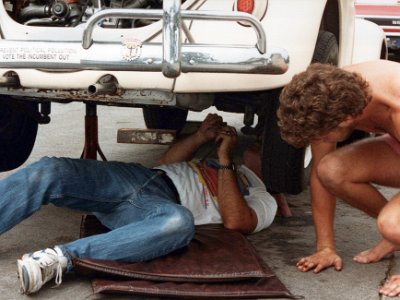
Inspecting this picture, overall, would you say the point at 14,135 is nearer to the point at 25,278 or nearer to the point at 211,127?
the point at 211,127

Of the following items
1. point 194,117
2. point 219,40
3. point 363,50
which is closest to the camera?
point 219,40

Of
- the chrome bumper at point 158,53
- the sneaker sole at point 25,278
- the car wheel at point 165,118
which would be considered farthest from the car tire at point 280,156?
the car wheel at point 165,118

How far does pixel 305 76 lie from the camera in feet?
10.0

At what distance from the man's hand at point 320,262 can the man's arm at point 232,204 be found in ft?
1.20

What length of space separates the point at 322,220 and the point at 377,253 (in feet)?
0.95

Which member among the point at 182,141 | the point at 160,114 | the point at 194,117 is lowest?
the point at 194,117

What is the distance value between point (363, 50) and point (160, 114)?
1882 millimetres

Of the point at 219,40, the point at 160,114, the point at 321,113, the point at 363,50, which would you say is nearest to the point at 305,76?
the point at 321,113

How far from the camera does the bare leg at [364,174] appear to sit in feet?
11.3

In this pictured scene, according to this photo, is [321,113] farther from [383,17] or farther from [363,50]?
[383,17]

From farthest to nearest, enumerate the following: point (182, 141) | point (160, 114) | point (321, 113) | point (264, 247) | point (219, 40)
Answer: point (160, 114) → point (182, 141) → point (264, 247) → point (219, 40) → point (321, 113)

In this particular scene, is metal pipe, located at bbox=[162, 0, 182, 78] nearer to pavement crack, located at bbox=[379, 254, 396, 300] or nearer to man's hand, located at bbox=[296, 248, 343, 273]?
man's hand, located at bbox=[296, 248, 343, 273]

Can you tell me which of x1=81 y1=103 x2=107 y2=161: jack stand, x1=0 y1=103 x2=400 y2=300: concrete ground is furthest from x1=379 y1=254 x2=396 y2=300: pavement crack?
x1=81 y1=103 x2=107 y2=161: jack stand

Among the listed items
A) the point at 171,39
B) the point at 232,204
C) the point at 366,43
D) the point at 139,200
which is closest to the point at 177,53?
the point at 171,39
